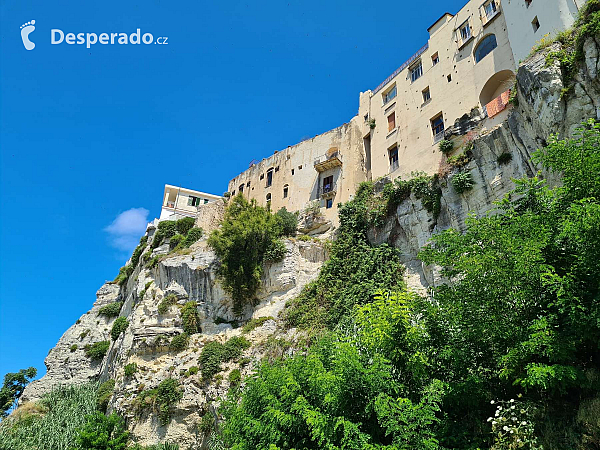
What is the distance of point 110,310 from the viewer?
4184 centimetres

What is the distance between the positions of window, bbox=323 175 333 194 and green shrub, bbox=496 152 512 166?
1668 cm

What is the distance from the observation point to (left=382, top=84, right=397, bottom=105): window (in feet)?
110

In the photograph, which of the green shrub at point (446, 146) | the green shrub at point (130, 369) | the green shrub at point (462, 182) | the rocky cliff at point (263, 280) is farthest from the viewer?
the green shrub at point (130, 369)

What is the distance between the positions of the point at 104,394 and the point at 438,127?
28.4m

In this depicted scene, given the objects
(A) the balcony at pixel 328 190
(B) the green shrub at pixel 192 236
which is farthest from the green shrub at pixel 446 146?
(B) the green shrub at pixel 192 236

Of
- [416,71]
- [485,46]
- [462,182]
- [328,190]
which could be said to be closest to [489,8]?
[485,46]

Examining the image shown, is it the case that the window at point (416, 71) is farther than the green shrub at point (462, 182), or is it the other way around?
the window at point (416, 71)

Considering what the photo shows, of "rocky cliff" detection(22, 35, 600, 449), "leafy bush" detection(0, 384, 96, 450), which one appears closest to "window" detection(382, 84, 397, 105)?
"rocky cliff" detection(22, 35, 600, 449)

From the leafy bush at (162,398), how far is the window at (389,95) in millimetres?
25142

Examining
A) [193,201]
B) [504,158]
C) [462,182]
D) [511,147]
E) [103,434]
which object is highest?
[193,201]

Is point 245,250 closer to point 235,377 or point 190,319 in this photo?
point 190,319

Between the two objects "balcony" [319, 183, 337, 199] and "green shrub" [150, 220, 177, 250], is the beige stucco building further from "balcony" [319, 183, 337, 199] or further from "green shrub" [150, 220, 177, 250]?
"green shrub" [150, 220, 177, 250]

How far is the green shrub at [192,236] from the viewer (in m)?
36.1

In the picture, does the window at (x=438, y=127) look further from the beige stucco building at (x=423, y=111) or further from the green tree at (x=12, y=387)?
the green tree at (x=12, y=387)
